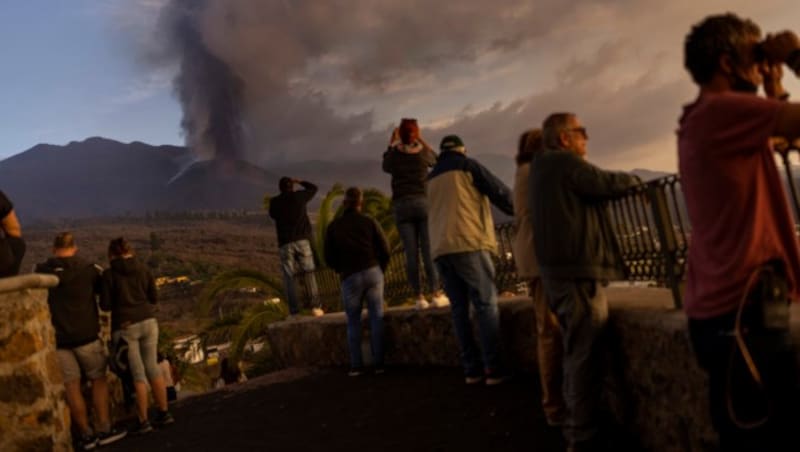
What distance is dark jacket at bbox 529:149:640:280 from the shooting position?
4164 millimetres

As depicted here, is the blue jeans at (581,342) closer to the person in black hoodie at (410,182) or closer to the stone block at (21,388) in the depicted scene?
the person in black hoodie at (410,182)

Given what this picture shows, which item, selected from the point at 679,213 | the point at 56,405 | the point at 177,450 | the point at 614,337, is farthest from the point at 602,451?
the point at 56,405

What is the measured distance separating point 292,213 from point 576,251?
6.71 metres

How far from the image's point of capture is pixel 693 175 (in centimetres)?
243

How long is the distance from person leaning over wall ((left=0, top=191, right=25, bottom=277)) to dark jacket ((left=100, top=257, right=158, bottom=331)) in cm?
103

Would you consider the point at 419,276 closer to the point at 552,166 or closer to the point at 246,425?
the point at 246,425

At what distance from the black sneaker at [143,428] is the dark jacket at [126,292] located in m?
0.99

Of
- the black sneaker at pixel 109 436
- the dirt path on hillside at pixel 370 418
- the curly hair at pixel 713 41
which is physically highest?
the curly hair at pixel 713 41

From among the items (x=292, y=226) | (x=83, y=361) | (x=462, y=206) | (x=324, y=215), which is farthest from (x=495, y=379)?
(x=324, y=215)

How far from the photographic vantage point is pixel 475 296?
6.50 meters

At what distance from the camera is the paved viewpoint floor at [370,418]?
547 centimetres

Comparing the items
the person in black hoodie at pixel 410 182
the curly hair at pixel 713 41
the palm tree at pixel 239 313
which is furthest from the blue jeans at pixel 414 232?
the palm tree at pixel 239 313

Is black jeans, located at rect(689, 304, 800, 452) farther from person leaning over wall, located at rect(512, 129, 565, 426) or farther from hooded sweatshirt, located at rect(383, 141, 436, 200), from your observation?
hooded sweatshirt, located at rect(383, 141, 436, 200)

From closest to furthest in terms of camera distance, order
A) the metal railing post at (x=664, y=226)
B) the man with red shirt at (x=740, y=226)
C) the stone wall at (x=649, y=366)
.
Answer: the man with red shirt at (x=740, y=226) → the stone wall at (x=649, y=366) → the metal railing post at (x=664, y=226)
